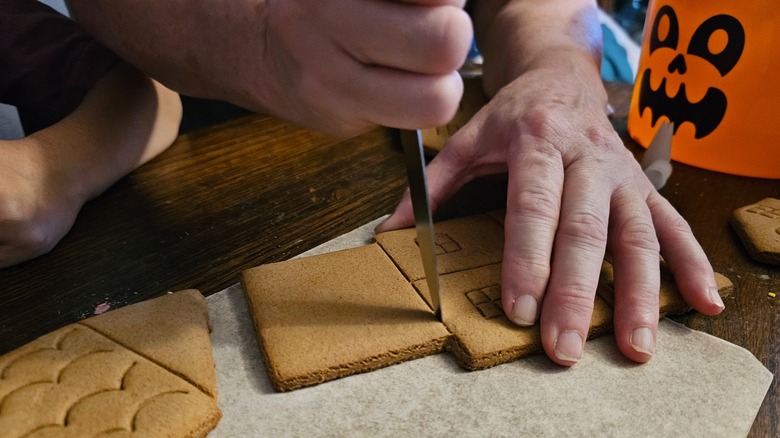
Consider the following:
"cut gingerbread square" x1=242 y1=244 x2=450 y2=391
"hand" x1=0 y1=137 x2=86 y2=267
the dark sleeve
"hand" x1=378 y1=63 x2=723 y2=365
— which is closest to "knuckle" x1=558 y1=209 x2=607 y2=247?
"hand" x1=378 y1=63 x2=723 y2=365

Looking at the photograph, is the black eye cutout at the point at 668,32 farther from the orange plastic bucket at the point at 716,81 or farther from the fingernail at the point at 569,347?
the fingernail at the point at 569,347

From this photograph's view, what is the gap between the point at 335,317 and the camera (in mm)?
748

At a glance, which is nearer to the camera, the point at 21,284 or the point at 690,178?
the point at 21,284

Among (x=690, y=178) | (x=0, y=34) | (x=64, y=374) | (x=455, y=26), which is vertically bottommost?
(x=690, y=178)

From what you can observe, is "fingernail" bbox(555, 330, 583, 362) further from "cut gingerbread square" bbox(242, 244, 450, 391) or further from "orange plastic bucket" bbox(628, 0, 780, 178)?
"orange plastic bucket" bbox(628, 0, 780, 178)

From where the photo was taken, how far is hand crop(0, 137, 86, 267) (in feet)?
2.93

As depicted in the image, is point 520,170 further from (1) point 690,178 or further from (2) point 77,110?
(2) point 77,110

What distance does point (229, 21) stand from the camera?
2.84ft

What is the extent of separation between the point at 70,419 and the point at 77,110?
739 mm

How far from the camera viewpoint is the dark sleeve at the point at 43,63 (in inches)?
46.6

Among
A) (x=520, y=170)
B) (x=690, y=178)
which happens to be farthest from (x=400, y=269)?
(x=690, y=178)

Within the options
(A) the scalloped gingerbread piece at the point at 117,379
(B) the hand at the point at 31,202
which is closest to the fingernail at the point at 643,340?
(A) the scalloped gingerbread piece at the point at 117,379

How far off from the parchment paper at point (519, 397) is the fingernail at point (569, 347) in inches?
0.8

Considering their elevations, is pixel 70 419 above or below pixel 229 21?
below
